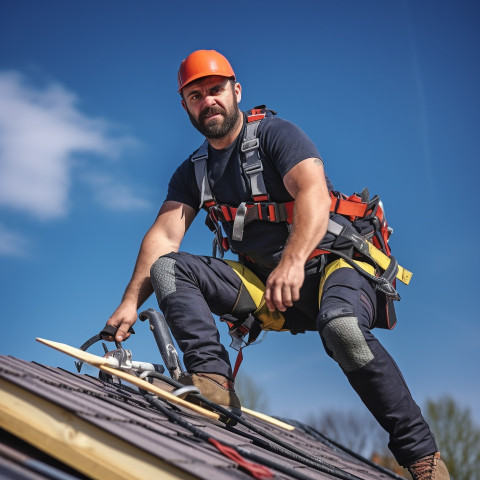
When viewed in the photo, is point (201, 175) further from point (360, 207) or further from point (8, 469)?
point (8, 469)

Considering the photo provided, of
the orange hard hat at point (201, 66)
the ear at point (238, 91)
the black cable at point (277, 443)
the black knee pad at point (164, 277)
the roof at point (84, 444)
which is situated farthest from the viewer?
the ear at point (238, 91)

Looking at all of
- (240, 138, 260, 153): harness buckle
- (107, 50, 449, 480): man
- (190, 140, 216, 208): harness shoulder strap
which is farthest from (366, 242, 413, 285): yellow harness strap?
(190, 140, 216, 208): harness shoulder strap

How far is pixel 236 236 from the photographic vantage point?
455 centimetres

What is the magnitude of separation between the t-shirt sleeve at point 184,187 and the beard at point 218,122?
391 millimetres

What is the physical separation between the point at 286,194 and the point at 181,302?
3.57ft

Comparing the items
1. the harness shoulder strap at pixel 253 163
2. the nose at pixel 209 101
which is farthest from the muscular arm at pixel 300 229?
the nose at pixel 209 101

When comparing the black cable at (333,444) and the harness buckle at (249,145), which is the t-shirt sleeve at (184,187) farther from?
the black cable at (333,444)

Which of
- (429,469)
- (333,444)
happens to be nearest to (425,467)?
(429,469)

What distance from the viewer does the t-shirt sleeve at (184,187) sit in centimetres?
502

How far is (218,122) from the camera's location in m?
4.62

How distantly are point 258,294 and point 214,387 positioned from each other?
1.01 m

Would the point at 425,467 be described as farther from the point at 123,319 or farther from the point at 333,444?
the point at 333,444

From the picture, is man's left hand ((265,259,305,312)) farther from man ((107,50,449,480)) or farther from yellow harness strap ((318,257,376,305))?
yellow harness strap ((318,257,376,305))

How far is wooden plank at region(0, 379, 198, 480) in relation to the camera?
6.95ft
